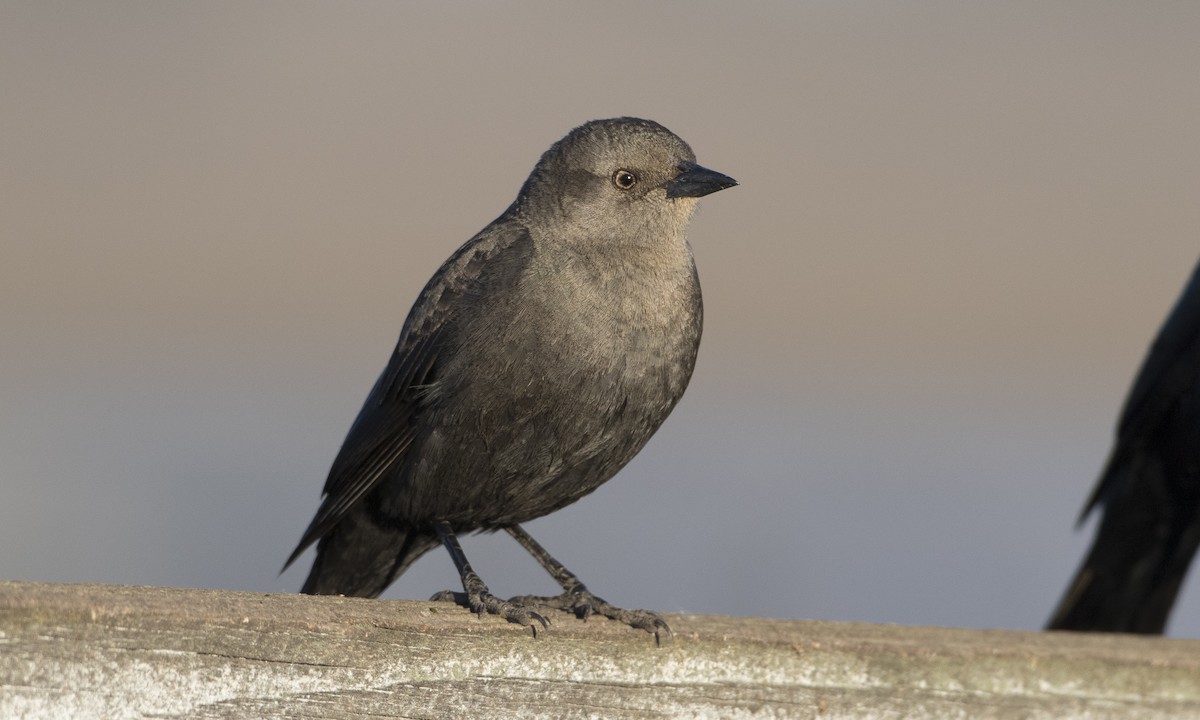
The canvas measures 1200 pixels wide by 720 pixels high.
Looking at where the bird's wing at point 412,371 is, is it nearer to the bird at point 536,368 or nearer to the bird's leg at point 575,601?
the bird at point 536,368

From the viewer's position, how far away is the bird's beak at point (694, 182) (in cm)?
379

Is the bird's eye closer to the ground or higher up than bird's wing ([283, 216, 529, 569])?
higher up

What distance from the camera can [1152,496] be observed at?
4836 mm

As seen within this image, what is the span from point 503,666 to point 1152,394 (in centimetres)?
Answer: 309

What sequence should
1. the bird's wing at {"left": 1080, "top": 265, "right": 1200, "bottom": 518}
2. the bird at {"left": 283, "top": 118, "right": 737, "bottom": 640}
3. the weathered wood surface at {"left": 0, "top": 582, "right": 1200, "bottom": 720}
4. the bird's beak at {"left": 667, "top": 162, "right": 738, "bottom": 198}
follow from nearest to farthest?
1. the weathered wood surface at {"left": 0, "top": 582, "right": 1200, "bottom": 720}
2. the bird at {"left": 283, "top": 118, "right": 737, "bottom": 640}
3. the bird's beak at {"left": 667, "top": 162, "right": 738, "bottom": 198}
4. the bird's wing at {"left": 1080, "top": 265, "right": 1200, "bottom": 518}

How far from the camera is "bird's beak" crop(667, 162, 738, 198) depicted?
3.79 metres

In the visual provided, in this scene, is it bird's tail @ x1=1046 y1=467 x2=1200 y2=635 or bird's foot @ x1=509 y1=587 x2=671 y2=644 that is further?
bird's tail @ x1=1046 y1=467 x2=1200 y2=635

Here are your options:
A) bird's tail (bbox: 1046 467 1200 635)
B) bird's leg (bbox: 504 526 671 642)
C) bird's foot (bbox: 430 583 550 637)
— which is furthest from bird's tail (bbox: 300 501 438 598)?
bird's tail (bbox: 1046 467 1200 635)

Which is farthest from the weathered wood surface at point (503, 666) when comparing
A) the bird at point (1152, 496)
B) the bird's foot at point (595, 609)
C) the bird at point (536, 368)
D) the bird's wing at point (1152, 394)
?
the bird's wing at point (1152, 394)

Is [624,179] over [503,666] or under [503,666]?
over

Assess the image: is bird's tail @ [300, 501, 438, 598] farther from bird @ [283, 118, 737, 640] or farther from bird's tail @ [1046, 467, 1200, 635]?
bird's tail @ [1046, 467, 1200, 635]

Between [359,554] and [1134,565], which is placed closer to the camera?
[359,554]

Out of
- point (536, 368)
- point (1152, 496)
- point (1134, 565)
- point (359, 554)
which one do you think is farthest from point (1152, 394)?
point (359, 554)

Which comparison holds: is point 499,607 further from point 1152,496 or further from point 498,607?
point 1152,496
